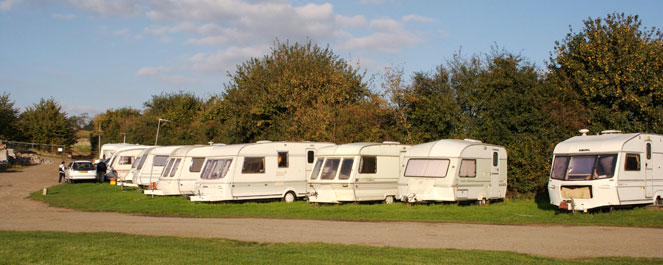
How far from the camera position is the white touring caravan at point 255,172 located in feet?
80.5

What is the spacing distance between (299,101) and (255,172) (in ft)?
45.5

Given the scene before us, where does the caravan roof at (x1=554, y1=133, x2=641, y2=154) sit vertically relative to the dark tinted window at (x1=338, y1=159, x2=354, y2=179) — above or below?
above

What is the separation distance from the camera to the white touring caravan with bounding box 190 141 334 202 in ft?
80.5

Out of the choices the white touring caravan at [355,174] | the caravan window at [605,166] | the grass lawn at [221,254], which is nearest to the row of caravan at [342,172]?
the white touring caravan at [355,174]

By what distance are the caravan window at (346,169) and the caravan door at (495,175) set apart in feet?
17.2

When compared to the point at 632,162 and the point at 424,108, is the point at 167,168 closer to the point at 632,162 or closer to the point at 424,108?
the point at 424,108

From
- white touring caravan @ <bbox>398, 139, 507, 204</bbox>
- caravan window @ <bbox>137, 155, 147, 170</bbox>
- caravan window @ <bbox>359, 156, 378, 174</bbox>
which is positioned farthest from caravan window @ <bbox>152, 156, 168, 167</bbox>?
white touring caravan @ <bbox>398, 139, 507, 204</bbox>

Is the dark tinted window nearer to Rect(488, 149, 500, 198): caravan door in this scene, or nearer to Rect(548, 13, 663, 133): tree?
Rect(488, 149, 500, 198): caravan door

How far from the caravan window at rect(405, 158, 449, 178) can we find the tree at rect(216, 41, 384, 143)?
9709 mm

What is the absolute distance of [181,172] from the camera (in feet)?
91.4

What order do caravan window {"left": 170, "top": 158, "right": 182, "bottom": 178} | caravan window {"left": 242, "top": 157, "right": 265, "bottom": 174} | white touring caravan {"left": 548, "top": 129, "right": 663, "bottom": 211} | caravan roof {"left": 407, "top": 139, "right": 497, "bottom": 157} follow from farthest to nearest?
caravan window {"left": 170, "top": 158, "right": 182, "bottom": 178}
caravan window {"left": 242, "top": 157, "right": 265, "bottom": 174}
caravan roof {"left": 407, "top": 139, "right": 497, "bottom": 157}
white touring caravan {"left": 548, "top": 129, "right": 663, "bottom": 211}

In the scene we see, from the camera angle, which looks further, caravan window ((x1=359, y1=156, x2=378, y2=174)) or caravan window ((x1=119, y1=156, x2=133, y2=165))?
caravan window ((x1=119, y1=156, x2=133, y2=165))

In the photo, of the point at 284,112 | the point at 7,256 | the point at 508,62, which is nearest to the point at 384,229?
the point at 7,256

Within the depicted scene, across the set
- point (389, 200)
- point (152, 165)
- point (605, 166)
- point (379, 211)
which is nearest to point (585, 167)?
point (605, 166)
